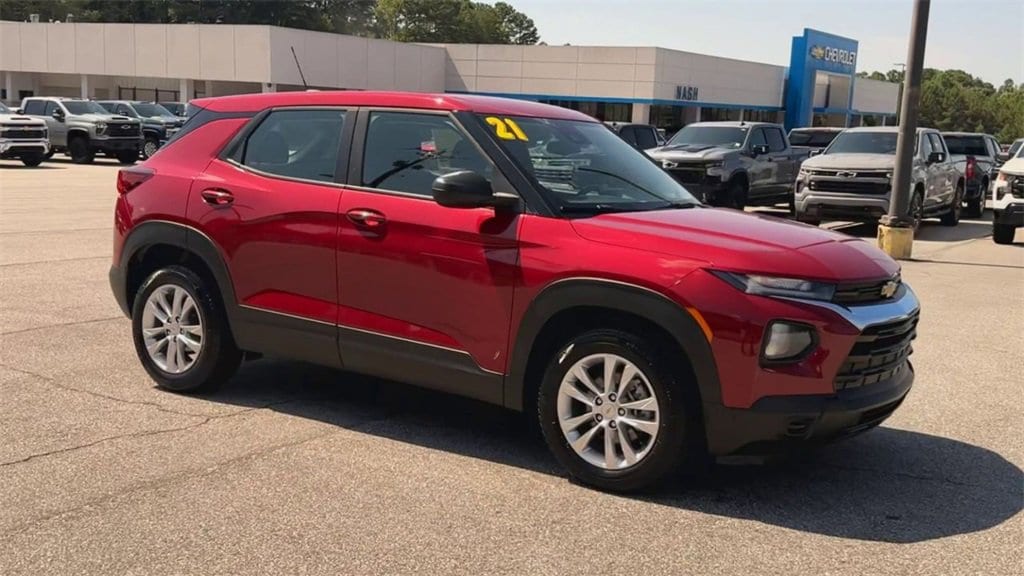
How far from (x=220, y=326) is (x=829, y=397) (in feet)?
11.4

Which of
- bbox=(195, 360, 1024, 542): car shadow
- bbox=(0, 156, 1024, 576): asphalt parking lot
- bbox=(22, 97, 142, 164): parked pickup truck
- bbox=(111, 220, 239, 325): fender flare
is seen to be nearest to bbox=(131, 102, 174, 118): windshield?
bbox=(22, 97, 142, 164): parked pickup truck

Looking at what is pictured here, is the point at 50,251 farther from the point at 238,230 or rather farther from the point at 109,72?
the point at 109,72

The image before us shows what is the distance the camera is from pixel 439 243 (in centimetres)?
482

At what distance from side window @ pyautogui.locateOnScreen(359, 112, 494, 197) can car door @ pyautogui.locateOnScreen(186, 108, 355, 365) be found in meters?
0.18

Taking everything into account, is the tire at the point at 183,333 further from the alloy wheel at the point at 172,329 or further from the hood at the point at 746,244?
the hood at the point at 746,244

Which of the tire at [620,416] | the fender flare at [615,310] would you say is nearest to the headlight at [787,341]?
the fender flare at [615,310]

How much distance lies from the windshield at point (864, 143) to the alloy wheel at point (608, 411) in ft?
47.1

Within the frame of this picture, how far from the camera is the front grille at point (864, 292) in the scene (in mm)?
4254

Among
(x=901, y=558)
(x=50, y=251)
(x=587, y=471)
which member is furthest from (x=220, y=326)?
(x=50, y=251)

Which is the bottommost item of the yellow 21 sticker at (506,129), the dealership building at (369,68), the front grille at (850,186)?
the front grille at (850,186)

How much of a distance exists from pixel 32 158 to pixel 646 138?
17.4m

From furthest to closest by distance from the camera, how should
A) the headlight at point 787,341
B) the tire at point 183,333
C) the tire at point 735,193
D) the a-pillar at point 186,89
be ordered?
the a-pillar at point 186,89 < the tire at point 735,193 < the tire at point 183,333 < the headlight at point 787,341

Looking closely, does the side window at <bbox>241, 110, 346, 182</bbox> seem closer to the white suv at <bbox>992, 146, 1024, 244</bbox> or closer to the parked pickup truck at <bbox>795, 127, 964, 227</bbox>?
the white suv at <bbox>992, 146, 1024, 244</bbox>

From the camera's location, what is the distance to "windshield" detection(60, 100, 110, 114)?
30.2 m
